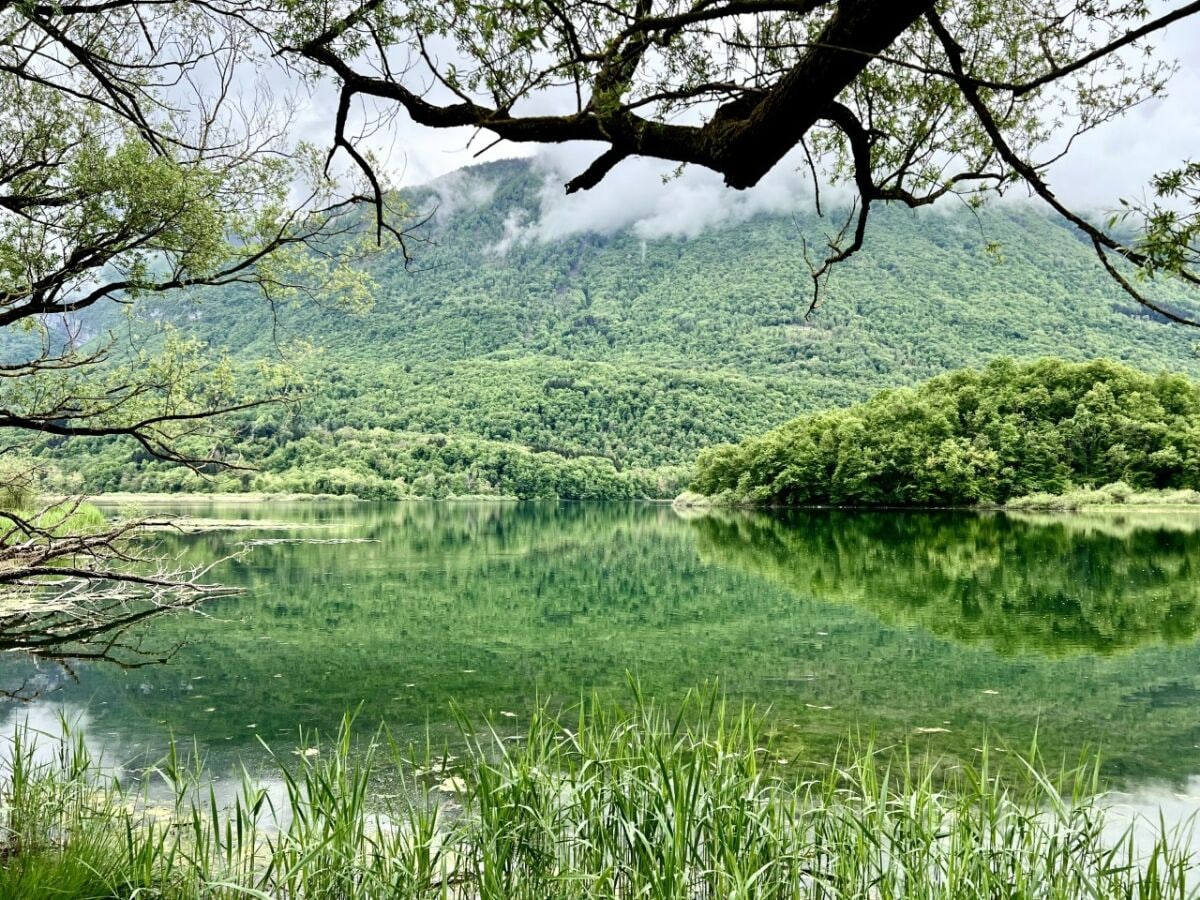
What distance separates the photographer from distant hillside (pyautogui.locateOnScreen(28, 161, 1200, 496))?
96688 millimetres

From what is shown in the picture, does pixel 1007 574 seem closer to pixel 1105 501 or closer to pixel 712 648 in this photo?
pixel 712 648

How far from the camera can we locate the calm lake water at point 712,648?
29.7 feet

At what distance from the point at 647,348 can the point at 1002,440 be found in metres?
97.8

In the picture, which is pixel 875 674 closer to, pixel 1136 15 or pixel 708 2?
pixel 1136 15

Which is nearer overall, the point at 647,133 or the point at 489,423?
the point at 647,133

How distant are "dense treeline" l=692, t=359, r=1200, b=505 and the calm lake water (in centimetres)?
2689

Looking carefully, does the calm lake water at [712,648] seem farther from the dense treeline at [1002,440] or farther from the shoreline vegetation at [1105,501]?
the dense treeline at [1002,440]

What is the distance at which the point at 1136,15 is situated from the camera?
12.2 feet

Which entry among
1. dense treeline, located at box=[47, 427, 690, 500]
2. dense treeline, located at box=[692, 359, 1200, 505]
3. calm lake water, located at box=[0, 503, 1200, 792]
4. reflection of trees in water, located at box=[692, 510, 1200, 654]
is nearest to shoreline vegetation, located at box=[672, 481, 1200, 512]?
dense treeline, located at box=[692, 359, 1200, 505]

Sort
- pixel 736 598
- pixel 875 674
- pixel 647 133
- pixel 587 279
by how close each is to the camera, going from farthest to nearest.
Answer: pixel 587 279
pixel 736 598
pixel 875 674
pixel 647 133

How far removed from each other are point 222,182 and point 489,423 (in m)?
103

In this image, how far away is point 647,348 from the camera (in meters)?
150

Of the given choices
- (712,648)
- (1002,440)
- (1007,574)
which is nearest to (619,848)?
(712,648)

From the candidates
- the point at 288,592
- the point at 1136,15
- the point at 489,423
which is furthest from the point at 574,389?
the point at 1136,15
